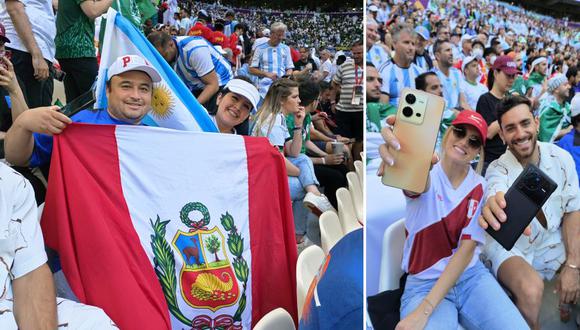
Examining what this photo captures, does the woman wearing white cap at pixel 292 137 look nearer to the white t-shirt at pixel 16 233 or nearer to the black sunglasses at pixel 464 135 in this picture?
the white t-shirt at pixel 16 233

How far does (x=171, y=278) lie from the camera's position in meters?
1.61

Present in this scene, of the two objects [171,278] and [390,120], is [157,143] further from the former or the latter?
[390,120]

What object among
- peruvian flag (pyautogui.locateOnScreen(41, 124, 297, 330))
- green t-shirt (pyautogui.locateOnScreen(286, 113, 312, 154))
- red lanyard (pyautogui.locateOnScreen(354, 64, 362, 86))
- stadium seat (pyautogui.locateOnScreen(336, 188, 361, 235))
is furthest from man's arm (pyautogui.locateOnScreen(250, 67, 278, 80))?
peruvian flag (pyautogui.locateOnScreen(41, 124, 297, 330))

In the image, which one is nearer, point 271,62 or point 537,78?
point 537,78

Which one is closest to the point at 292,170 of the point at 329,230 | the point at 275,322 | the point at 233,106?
the point at 233,106

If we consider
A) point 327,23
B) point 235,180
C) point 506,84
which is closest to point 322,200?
point 327,23

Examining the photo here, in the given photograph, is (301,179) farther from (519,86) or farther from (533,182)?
(533,182)

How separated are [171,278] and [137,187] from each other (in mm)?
294

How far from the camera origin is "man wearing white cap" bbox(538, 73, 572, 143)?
3.60 feet

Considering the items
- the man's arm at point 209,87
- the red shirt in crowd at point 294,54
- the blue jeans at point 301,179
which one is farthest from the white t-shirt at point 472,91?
the red shirt in crowd at point 294,54

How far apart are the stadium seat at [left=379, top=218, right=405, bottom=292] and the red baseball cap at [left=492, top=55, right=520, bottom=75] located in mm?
385

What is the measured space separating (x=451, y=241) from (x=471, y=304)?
0.40 feet

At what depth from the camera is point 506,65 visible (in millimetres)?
1135

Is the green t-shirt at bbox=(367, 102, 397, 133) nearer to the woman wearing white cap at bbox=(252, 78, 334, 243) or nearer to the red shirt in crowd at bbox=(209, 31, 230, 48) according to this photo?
the woman wearing white cap at bbox=(252, 78, 334, 243)
